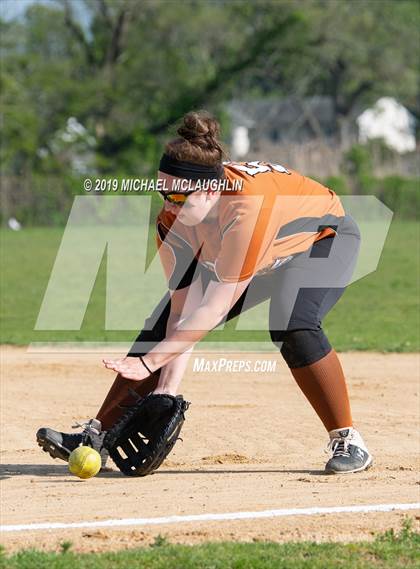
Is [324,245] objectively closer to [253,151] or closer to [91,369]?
[91,369]

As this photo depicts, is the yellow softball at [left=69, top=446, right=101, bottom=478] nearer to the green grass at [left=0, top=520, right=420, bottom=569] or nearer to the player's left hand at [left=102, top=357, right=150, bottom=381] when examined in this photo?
the player's left hand at [left=102, top=357, right=150, bottom=381]

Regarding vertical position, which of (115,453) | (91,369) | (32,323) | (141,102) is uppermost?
(115,453)

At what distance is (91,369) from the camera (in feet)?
34.5

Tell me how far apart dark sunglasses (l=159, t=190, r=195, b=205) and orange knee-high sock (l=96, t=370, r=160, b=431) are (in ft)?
3.76

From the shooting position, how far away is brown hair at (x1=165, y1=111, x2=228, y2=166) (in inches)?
225

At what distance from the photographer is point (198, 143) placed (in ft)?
18.9

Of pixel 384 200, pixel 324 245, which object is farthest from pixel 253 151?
pixel 324 245

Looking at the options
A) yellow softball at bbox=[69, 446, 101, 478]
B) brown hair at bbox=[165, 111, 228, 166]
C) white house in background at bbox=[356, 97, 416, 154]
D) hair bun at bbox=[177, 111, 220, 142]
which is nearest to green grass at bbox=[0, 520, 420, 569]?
yellow softball at bbox=[69, 446, 101, 478]

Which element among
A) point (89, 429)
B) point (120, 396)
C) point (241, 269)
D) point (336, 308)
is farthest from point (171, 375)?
point (336, 308)

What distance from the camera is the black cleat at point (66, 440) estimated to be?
20.5ft

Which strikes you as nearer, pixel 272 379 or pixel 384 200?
Answer: pixel 272 379

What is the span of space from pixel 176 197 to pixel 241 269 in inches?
20.3

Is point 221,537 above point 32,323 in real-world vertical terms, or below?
above

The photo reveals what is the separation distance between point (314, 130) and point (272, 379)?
69.0 m
